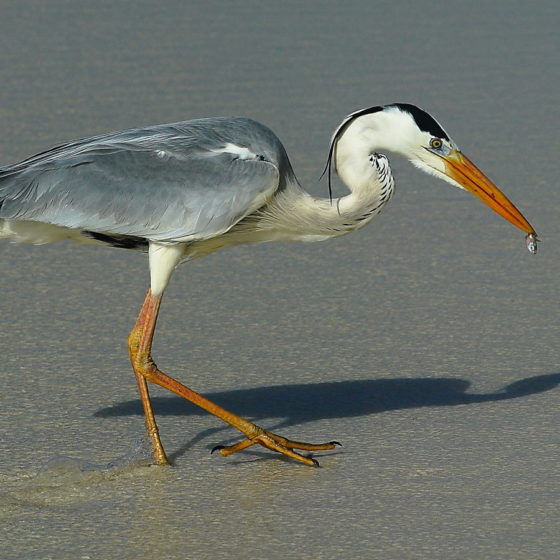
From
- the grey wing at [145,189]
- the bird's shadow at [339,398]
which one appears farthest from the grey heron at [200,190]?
the bird's shadow at [339,398]

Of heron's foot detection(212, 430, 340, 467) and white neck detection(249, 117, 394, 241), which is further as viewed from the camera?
white neck detection(249, 117, 394, 241)

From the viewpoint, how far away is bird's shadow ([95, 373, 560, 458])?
535 centimetres

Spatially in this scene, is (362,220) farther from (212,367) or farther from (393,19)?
(393,19)

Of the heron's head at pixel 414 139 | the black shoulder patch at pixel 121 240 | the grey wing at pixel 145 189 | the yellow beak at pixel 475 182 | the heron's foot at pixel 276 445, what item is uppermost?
the heron's head at pixel 414 139

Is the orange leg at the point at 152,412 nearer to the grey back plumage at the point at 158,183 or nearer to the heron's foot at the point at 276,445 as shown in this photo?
the heron's foot at the point at 276,445

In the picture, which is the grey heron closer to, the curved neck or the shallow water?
the curved neck

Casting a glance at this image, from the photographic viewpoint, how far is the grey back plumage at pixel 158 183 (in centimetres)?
505

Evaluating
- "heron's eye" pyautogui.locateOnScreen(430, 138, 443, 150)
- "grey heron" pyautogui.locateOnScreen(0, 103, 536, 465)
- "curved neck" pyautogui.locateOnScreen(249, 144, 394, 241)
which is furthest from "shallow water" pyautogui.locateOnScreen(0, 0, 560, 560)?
"heron's eye" pyautogui.locateOnScreen(430, 138, 443, 150)

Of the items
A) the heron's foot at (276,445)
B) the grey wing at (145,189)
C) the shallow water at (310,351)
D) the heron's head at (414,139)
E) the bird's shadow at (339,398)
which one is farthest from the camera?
the bird's shadow at (339,398)

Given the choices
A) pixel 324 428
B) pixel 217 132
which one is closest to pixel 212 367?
pixel 324 428

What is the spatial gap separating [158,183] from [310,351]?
43.6 inches

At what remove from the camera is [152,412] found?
16.3 feet

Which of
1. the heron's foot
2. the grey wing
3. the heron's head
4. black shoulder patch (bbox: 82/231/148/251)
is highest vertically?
the heron's head

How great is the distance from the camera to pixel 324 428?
5223mm
